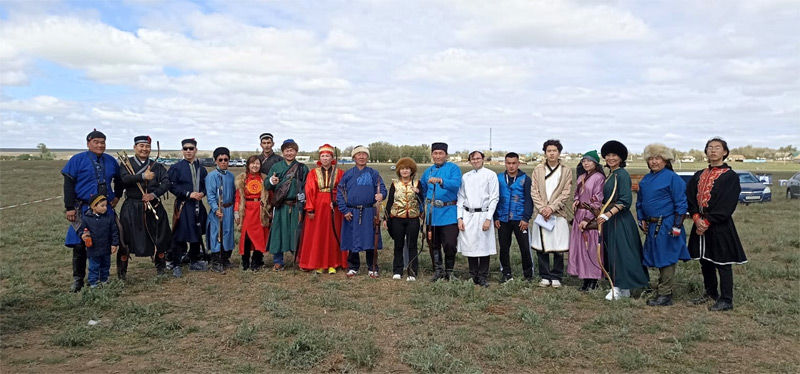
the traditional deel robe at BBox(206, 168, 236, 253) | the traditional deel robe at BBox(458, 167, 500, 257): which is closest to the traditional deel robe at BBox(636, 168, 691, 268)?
the traditional deel robe at BBox(458, 167, 500, 257)

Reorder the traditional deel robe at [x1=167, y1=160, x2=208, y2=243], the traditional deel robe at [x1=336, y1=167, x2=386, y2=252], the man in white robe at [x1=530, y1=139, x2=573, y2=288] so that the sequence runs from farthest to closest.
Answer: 1. the traditional deel robe at [x1=167, y1=160, x2=208, y2=243]
2. the traditional deel robe at [x1=336, y1=167, x2=386, y2=252]
3. the man in white robe at [x1=530, y1=139, x2=573, y2=288]

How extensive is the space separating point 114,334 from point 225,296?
1469mm

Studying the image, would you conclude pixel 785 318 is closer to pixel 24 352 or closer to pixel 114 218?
pixel 24 352

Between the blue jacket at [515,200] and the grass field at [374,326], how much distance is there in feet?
2.85

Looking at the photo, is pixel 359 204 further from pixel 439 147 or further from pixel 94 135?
pixel 94 135

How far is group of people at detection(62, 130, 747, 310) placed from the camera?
5.78m

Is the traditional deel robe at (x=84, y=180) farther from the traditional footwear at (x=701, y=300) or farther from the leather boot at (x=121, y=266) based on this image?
the traditional footwear at (x=701, y=300)

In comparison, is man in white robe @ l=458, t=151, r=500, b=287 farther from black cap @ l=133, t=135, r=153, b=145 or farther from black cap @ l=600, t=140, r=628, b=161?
black cap @ l=133, t=135, r=153, b=145

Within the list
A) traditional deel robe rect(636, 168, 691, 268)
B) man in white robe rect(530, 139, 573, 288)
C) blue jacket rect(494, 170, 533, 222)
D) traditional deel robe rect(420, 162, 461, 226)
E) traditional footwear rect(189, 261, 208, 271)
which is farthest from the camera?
traditional footwear rect(189, 261, 208, 271)

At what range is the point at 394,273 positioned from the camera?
7.09m

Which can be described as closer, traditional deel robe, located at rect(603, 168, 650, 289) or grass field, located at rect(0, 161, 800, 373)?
grass field, located at rect(0, 161, 800, 373)

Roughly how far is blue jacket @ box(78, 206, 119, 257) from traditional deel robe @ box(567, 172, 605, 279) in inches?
217

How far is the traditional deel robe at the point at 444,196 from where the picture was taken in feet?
21.8

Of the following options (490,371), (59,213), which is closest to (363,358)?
(490,371)
